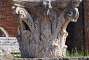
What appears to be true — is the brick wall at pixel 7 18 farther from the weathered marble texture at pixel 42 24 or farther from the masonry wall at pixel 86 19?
the weathered marble texture at pixel 42 24

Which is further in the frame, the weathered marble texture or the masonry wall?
the masonry wall

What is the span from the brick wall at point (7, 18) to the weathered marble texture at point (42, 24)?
4960 mm

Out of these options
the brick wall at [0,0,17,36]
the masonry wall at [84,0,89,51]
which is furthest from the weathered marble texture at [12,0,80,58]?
the masonry wall at [84,0,89,51]

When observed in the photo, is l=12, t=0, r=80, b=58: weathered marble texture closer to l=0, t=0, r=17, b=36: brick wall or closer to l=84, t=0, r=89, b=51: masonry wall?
l=0, t=0, r=17, b=36: brick wall

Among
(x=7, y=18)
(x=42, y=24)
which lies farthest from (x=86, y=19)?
(x=42, y=24)

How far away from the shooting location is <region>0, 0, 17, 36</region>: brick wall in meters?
11.7

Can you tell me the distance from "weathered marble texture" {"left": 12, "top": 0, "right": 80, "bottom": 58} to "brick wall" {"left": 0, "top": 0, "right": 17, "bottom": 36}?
16.3ft

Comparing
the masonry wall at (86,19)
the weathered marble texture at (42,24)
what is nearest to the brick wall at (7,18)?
the masonry wall at (86,19)

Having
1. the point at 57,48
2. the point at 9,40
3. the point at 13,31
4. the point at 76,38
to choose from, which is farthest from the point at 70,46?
the point at 57,48

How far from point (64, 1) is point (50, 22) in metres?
0.38

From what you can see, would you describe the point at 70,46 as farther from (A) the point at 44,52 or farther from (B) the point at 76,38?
(A) the point at 44,52

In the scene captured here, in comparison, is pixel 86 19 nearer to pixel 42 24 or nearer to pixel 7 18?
pixel 7 18

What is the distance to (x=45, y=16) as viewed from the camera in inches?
259

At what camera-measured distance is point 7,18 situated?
11.8 m
